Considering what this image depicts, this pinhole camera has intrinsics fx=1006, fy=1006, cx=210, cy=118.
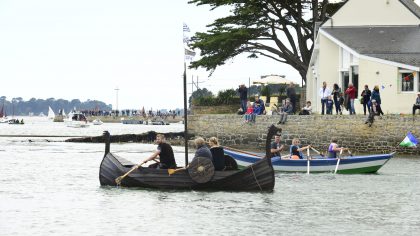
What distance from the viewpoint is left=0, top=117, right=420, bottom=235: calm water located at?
23.3m

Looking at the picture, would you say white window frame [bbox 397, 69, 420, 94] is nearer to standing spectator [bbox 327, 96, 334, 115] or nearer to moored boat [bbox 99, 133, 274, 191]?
standing spectator [bbox 327, 96, 334, 115]

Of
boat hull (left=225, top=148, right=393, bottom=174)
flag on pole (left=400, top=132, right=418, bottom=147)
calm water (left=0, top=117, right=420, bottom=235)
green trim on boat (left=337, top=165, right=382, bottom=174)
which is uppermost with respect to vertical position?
flag on pole (left=400, top=132, right=418, bottom=147)

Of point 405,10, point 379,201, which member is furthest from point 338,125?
point 379,201

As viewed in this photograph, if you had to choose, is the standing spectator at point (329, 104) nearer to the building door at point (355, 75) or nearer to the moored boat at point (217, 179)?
the building door at point (355, 75)

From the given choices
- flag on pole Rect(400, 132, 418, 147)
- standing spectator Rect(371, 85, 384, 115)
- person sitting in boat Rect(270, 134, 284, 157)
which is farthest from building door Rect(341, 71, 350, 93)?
person sitting in boat Rect(270, 134, 284, 157)

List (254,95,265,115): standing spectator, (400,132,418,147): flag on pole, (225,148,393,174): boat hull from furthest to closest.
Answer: (254,95,265,115): standing spectator < (400,132,418,147): flag on pole < (225,148,393,174): boat hull

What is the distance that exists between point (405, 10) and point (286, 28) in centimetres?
1434

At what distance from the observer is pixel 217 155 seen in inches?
1139

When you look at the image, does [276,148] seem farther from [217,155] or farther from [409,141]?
[409,141]

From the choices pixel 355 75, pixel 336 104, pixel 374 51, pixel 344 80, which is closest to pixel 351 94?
pixel 336 104

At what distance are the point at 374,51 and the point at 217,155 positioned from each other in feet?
86.0

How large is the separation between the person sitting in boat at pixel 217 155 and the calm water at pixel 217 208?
2.80 feet

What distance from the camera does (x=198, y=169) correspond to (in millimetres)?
28875

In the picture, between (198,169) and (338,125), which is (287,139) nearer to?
(338,125)
